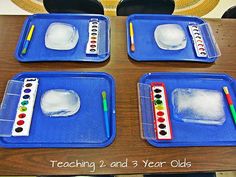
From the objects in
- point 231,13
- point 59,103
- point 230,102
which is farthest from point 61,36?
point 231,13

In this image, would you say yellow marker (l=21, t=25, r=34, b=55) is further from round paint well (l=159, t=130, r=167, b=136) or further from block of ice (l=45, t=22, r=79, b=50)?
round paint well (l=159, t=130, r=167, b=136)

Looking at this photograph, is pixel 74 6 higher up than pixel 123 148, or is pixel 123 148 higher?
pixel 74 6

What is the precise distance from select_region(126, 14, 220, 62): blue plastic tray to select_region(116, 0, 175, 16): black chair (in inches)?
9.5

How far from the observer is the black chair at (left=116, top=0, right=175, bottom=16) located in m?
1.36

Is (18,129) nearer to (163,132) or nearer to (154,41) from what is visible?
(163,132)

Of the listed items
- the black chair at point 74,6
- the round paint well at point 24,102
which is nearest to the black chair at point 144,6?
the black chair at point 74,6

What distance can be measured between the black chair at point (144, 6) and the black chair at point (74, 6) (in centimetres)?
11

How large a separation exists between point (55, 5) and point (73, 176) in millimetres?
939

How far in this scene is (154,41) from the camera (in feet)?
3.49

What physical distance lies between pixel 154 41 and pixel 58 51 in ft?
1.23

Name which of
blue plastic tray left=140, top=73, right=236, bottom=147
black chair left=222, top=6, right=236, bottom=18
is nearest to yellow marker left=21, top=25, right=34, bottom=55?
blue plastic tray left=140, top=73, right=236, bottom=147

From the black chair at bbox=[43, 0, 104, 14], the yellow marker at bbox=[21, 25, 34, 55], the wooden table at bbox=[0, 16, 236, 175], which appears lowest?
the wooden table at bbox=[0, 16, 236, 175]

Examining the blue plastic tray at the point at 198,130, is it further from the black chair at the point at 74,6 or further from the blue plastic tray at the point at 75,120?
the black chair at the point at 74,6

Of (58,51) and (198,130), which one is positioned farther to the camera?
(58,51)
